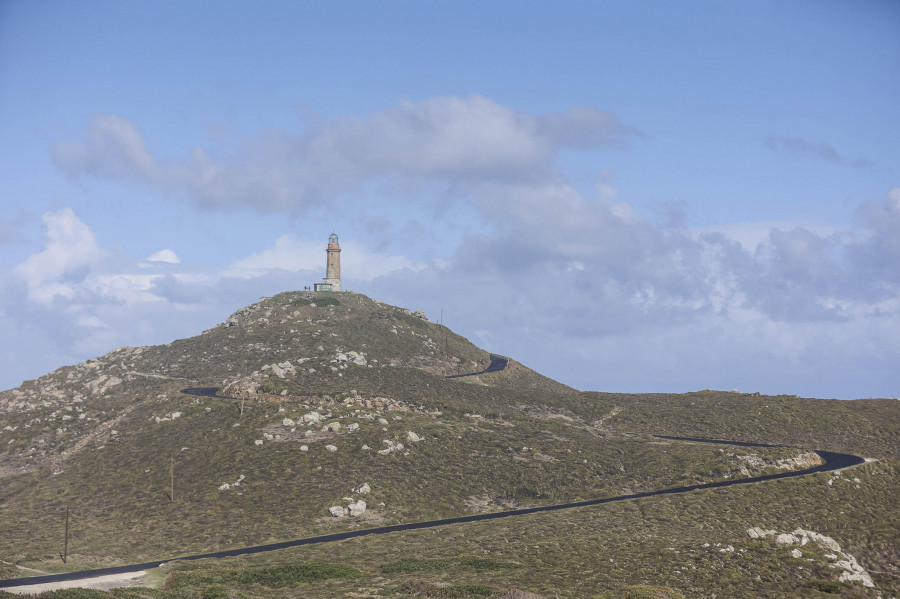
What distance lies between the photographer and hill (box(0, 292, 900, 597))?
5231 centimetres

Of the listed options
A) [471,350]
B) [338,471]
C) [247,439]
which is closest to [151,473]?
[247,439]

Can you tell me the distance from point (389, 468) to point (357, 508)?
11182mm

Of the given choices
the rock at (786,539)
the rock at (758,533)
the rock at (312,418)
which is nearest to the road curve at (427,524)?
the rock at (758,533)

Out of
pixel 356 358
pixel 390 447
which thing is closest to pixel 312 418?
pixel 390 447

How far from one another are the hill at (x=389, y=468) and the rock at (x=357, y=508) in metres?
0.32

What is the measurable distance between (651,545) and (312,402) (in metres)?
66.4

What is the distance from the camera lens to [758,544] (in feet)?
165

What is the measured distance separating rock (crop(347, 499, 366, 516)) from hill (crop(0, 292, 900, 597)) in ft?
1.03

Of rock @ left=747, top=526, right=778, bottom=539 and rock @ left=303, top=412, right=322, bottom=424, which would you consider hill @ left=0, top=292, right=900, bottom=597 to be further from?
rock @ left=747, top=526, right=778, bottom=539

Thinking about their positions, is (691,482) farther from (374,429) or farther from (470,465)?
(374,429)

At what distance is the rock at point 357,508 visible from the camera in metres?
71.7

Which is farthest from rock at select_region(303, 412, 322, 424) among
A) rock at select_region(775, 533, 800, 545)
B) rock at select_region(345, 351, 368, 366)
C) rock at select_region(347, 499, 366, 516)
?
rock at select_region(775, 533, 800, 545)

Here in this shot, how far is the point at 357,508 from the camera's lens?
71938 millimetres

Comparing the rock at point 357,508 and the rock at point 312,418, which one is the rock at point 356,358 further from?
the rock at point 357,508
